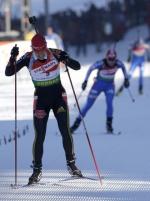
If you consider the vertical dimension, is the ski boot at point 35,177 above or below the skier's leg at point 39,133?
below

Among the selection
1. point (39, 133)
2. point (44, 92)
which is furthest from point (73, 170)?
point (44, 92)

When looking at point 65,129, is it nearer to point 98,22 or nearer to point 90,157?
point 90,157

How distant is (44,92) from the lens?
7285 millimetres

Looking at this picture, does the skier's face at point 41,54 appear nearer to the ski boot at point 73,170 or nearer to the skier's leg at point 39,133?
the skier's leg at point 39,133

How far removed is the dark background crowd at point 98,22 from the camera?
166 ft

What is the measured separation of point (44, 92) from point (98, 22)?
45.7 meters

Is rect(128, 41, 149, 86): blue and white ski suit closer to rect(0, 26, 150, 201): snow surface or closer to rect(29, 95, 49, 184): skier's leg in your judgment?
rect(0, 26, 150, 201): snow surface

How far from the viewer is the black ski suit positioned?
7.25 meters

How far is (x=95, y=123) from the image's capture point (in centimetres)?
1270

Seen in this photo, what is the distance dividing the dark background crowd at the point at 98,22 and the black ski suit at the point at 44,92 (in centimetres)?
3785

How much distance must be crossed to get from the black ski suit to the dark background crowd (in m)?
37.9

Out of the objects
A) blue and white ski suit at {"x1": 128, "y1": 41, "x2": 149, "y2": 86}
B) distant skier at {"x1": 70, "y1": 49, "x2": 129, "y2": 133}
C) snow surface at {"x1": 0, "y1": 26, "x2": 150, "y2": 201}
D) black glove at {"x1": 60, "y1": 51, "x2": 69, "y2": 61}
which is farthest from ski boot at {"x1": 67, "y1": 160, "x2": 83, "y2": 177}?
blue and white ski suit at {"x1": 128, "y1": 41, "x2": 149, "y2": 86}

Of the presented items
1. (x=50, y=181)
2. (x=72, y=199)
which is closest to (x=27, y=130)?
(x=50, y=181)

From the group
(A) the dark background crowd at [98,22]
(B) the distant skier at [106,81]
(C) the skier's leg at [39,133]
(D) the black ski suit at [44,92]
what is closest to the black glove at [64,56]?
(D) the black ski suit at [44,92]
